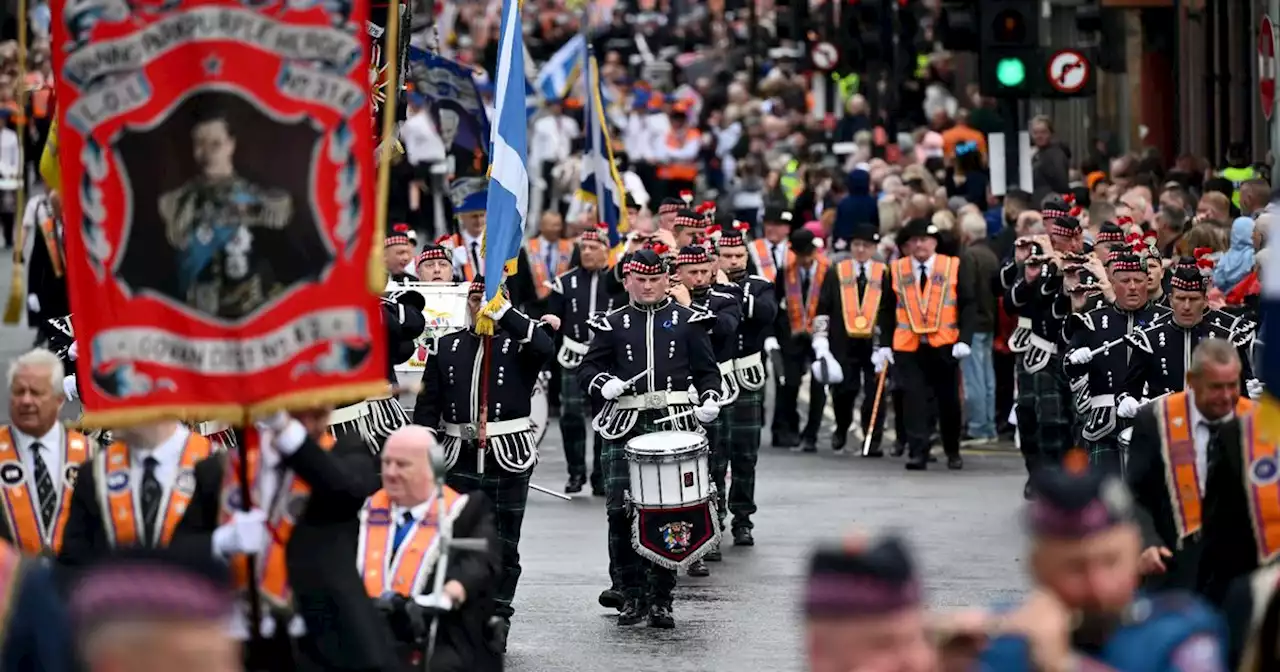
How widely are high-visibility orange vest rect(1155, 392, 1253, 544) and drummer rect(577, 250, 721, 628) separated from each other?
4925 mm

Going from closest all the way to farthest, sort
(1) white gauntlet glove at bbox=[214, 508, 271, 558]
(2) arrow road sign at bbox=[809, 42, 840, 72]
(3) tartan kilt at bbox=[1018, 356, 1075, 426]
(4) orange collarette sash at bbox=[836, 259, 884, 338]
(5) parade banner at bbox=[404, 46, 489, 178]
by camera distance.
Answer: (1) white gauntlet glove at bbox=[214, 508, 271, 558] → (3) tartan kilt at bbox=[1018, 356, 1075, 426] → (5) parade banner at bbox=[404, 46, 489, 178] → (4) orange collarette sash at bbox=[836, 259, 884, 338] → (2) arrow road sign at bbox=[809, 42, 840, 72]

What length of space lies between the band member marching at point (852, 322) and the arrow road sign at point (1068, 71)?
7.22ft

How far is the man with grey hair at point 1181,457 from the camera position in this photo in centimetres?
1084

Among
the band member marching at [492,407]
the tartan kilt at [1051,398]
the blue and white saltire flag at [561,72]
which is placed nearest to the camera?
the band member marching at [492,407]

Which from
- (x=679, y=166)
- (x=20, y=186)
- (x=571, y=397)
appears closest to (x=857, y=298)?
(x=571, y=397)

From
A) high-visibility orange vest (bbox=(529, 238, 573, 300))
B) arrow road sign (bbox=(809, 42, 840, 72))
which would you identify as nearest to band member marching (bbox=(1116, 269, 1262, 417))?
high-visibility orange vest (bbox=(529, 238, 573, 300))

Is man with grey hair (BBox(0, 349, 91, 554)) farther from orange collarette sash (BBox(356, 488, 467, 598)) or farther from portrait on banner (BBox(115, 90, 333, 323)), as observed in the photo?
portrait on banner (BBox(115, 90, 333, 323))

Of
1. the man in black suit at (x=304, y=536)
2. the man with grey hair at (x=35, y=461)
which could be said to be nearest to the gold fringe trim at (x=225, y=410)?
the man in black suit at (x=304, y=536)

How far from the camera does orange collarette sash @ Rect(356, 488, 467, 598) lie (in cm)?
1067

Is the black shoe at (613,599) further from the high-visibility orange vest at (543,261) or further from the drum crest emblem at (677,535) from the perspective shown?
the high-visibility orange vest at (543,261)

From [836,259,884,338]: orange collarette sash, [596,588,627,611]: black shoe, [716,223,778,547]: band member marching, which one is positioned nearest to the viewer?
[596,588,627,611]: black shoe

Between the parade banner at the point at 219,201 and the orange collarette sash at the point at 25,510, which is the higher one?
the parade banner at the point at 219,201

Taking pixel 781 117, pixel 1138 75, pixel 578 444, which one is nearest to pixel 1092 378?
pixel 578 444

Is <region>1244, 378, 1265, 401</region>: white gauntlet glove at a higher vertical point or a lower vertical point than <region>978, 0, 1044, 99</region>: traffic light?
lower
